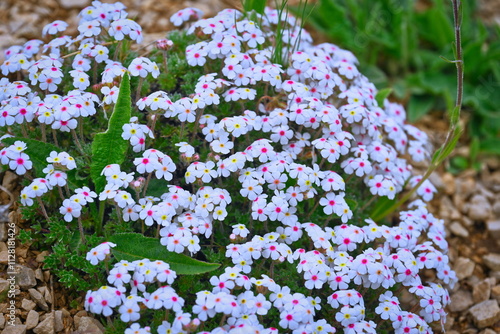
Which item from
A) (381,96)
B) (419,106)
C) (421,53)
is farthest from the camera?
(421,53)

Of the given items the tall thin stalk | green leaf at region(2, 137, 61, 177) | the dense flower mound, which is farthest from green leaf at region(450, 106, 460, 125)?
green leaf at region(2, 137, 61, 177)

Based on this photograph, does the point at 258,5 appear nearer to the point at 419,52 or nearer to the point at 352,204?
the point at 352,204

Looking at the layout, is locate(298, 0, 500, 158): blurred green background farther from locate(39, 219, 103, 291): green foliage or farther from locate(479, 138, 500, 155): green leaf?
locate(39, 219, 103, 291): green foliage

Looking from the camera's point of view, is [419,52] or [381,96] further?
[419,52]

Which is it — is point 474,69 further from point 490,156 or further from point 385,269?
point 385,269

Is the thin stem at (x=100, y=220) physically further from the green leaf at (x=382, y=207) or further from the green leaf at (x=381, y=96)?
the green leaf at (x=381, y=96)

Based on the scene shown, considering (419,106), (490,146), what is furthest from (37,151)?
(490,146)
